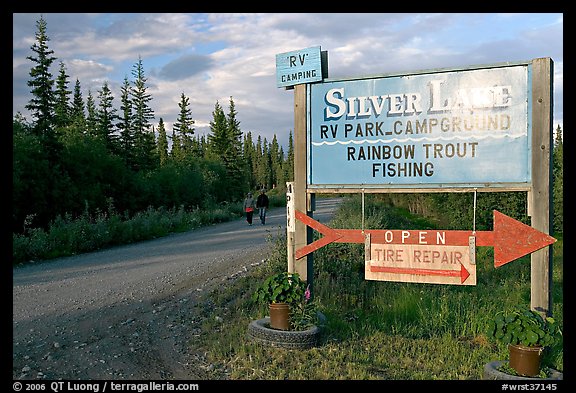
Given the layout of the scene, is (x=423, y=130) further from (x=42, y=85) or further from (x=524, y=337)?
(x=42, y=85)

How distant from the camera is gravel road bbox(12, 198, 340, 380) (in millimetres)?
5688

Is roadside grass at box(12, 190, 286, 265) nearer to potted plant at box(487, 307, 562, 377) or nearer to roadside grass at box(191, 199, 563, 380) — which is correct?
roadside grass at box(191, 199, 563, 380)

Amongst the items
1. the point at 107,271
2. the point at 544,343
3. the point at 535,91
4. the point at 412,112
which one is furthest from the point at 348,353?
the point at 107,271

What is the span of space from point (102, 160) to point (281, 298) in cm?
2348

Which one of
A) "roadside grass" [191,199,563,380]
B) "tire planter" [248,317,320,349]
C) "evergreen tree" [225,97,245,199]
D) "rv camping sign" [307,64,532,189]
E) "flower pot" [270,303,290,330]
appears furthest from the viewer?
"evergreen tree" [225,97,245,199]

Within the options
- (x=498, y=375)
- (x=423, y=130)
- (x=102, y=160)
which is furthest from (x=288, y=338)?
(x=102, y=160)

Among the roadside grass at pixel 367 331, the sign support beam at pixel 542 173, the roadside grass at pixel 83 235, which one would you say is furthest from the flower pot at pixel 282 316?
the roadside grass at pixel 83 235

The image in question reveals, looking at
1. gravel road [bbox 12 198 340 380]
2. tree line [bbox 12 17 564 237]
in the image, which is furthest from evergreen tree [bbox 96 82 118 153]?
gravel road [bbox 12 198 340 380]

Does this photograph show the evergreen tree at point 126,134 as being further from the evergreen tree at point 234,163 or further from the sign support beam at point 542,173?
the sign support beam at point 542,173

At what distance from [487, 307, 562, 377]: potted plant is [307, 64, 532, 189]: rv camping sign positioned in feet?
5.09

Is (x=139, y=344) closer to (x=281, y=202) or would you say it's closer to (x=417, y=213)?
(x=417, y=213)

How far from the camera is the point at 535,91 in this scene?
5695mm

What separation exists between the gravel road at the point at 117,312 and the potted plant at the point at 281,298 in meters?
1.07

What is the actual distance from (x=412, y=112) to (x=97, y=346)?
4.98 m
